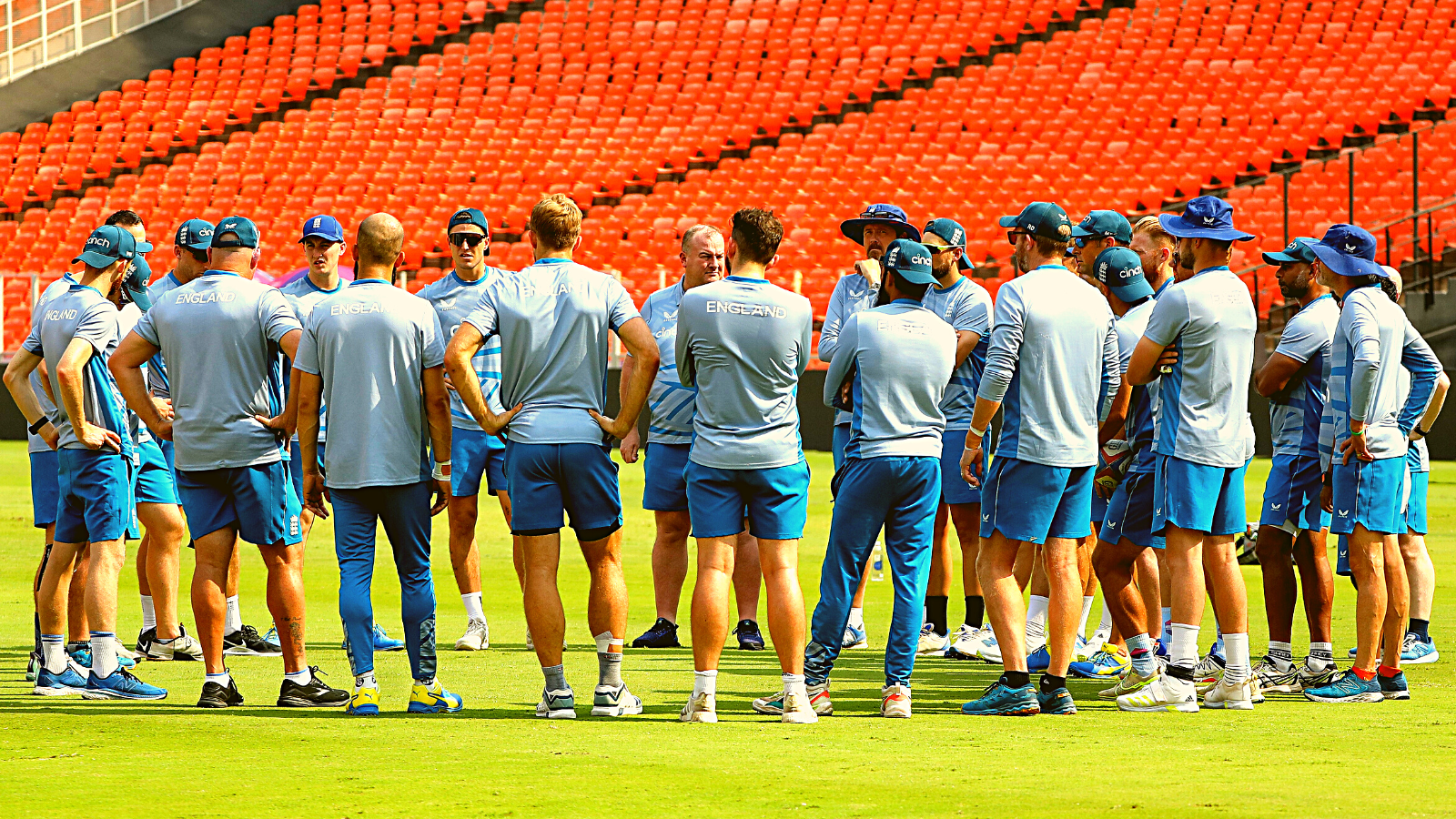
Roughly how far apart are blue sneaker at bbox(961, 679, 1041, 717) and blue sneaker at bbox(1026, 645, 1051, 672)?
853mm

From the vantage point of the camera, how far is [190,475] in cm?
698

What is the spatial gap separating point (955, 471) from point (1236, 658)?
68.5 inches

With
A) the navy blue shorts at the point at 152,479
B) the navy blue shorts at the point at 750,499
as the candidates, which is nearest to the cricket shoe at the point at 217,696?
the navy blue shorts at the point at 152,479

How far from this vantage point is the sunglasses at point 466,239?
8.55m

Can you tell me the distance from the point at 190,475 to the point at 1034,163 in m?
22.2

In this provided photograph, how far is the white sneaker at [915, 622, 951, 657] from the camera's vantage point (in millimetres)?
8789

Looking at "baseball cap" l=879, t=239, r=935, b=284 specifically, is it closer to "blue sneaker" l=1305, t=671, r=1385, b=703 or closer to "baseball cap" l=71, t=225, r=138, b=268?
"blue sneaker" l=1305, t=671, r=1385, b=703

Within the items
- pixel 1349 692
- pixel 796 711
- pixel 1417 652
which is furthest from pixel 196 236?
pixel 1417 652

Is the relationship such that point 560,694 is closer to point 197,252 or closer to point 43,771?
point 43,771

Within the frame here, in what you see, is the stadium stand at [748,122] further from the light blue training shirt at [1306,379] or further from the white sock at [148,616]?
the white sock at [148,616]

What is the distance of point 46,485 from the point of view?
7.71 meters

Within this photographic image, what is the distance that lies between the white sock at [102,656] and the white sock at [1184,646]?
443cm

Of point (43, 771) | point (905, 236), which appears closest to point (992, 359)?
point (905, 236)

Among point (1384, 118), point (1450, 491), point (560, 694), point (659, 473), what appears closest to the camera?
point (560, 694)
